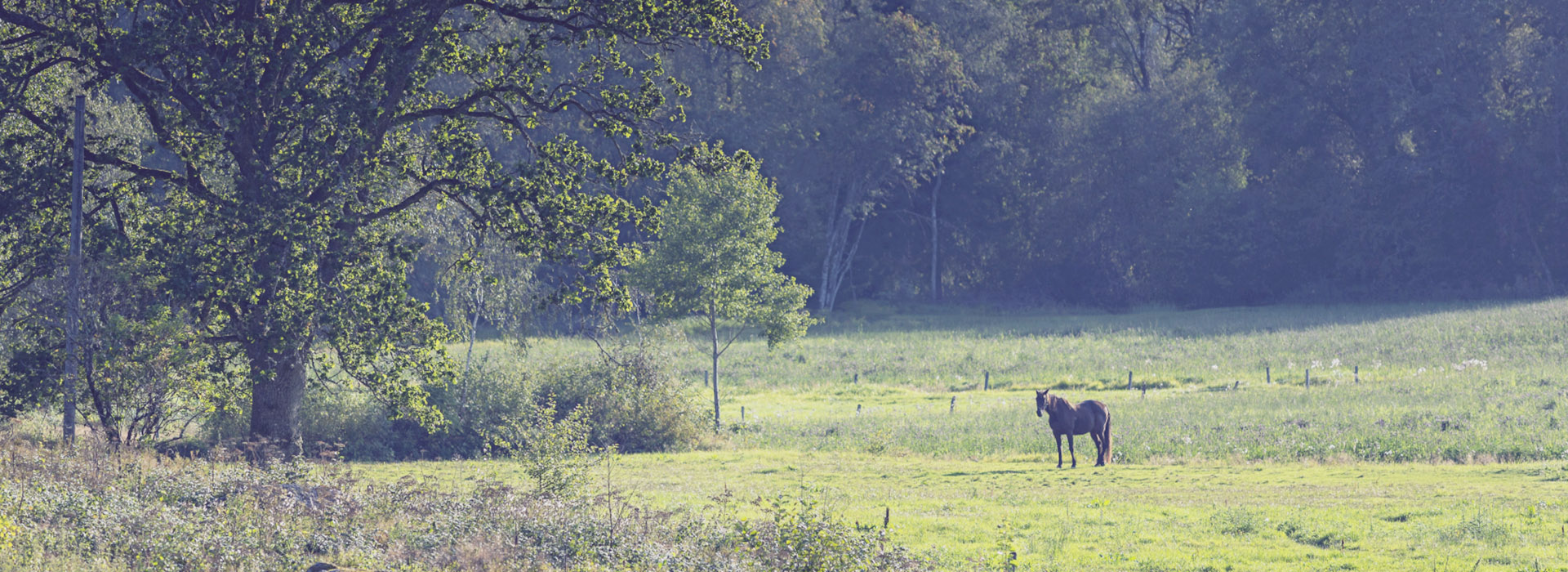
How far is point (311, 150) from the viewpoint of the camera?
1908 cm

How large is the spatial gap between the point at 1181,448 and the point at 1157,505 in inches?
360

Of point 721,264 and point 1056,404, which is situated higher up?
point 721,264

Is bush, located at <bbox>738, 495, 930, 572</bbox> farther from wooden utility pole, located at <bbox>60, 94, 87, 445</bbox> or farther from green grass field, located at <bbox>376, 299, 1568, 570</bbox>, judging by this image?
wooden utility pole, located at <bbox>60, 94, 87, 445</bbox>

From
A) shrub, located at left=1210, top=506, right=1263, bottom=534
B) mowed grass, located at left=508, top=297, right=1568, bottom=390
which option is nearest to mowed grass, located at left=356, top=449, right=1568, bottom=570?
shrub, located at left=1210, top=506, right=1263, bottom=534

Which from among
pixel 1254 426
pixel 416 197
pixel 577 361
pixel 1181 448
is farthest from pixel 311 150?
pixel 1254 426

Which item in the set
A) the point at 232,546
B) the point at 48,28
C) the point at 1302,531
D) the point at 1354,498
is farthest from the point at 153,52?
the point at 1354,498

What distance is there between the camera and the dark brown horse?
92.4 ft

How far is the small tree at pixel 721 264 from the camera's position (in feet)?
131

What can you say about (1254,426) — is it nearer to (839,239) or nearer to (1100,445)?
(1100,445)

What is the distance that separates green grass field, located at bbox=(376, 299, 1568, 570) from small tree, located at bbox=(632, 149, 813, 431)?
Answer: 2.78 metres

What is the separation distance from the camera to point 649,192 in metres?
78.4

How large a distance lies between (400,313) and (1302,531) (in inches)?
539

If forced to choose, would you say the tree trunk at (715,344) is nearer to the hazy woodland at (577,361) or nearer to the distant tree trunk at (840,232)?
the hazy woodland at (577,361)

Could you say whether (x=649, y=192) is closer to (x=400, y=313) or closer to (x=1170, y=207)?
(x=1170, y=207)
